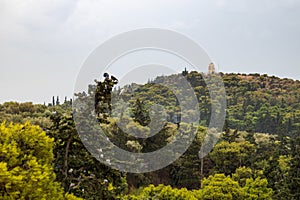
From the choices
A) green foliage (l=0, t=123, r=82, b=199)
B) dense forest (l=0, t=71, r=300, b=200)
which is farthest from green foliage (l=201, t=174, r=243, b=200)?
green foliage (l=0, t=123, r=82, b=199)

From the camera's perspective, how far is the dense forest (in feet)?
16.3

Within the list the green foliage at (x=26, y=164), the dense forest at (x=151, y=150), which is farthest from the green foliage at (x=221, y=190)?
the green foliage at (x=26, y=164)

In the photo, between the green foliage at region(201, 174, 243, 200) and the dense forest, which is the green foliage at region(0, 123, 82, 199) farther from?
the green foliage at region(201, 174, 243, 200)

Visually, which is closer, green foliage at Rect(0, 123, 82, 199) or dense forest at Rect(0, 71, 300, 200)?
green foliage at Rect(0, 123, 82, 199)

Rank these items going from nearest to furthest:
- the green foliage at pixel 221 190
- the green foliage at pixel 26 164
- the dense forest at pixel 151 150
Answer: the green foliage at pixel 26 164, the dense forest at pixel 151 150, the green foliage at pixel 221 190

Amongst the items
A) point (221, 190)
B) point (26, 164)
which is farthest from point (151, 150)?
point (26, 164)

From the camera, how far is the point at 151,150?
16.7 metres

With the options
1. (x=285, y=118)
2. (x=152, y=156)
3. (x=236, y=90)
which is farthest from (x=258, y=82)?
(x=152, y=156)

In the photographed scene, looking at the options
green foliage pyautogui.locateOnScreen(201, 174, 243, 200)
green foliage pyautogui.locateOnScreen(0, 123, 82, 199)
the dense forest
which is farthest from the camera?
green foliage pyautogui.locateOnScreen(201, 174, 243, 200)

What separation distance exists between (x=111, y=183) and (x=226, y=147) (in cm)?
1385

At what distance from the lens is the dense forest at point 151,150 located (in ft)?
16.3

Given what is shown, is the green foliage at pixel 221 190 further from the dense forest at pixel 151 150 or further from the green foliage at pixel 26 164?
the green foliage at pixel 26 164

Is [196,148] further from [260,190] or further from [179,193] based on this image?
[179,193]

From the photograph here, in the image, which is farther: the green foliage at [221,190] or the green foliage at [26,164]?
the green foliage at [221,190]
